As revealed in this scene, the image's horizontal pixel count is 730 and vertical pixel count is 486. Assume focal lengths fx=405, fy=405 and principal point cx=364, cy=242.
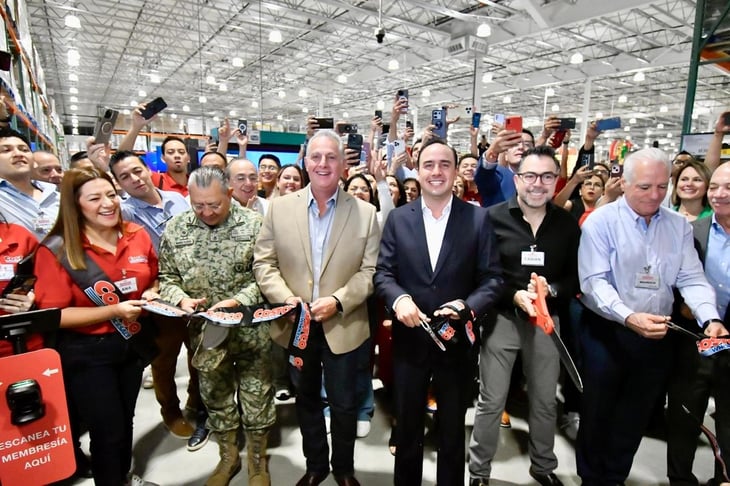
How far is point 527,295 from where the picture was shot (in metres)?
2.02

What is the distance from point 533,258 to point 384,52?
44.8 feet

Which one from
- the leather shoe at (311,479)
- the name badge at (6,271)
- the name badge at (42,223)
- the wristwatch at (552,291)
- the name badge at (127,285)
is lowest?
the leather shoe at (311,479)

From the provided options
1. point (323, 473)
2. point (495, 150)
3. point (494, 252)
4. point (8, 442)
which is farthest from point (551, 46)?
point (8, 442)

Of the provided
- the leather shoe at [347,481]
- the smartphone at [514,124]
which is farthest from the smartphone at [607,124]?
the leather shoe at [347,481]

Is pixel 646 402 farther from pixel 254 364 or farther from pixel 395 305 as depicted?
pixel 254 364

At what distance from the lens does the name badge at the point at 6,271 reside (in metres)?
1.81

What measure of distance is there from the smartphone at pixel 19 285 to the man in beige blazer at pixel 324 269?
36.6 inches

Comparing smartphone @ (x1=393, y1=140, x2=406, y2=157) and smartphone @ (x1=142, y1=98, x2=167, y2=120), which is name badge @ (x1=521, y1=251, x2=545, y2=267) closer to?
smartphone @ (x1=393, y1=140, x2=406, y2=157)

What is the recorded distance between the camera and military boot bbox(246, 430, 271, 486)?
2271mm

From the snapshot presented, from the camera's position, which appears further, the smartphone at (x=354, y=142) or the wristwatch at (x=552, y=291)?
the smartphone at (x=354, y=142)

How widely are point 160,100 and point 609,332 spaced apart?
3452 millimetres

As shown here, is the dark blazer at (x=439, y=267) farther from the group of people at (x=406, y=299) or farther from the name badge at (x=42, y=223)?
the name badge at (x=42, y=223)

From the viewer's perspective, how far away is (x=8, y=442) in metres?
1.41

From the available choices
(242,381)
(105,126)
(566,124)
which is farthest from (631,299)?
(105,126)
